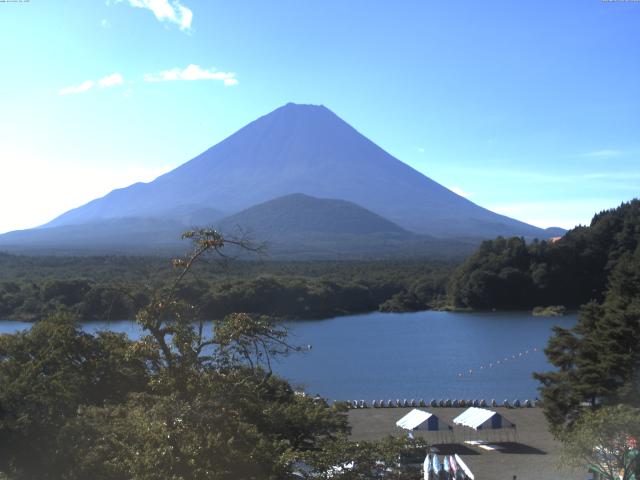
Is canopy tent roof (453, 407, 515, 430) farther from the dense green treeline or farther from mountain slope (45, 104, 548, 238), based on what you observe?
mountain slope (45, 104, 548, 238)

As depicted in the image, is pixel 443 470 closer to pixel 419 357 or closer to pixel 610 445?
pixel 610 445

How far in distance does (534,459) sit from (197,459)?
25.0 feet

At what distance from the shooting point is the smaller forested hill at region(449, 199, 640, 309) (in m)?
34.5

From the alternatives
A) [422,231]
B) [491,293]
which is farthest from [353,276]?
[422,231]

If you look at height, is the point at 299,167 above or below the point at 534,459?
above

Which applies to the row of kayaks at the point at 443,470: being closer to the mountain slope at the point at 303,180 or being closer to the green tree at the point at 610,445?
the green tree at the point at 610,445

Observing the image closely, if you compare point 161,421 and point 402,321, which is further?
point 402,321

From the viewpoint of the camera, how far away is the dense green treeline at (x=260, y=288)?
28.1m

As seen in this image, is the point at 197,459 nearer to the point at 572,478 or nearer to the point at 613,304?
the point at 572,478

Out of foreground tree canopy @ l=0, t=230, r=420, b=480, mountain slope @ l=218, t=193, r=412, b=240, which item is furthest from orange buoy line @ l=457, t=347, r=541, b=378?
mountain slope @ l=218, t=193, r=412, b=240

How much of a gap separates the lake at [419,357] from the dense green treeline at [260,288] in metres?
1.33

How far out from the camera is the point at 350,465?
4840 millimetres

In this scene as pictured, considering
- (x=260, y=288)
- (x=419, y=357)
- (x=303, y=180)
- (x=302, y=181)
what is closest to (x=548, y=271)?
(x=260, y=288)

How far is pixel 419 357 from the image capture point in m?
21.2
